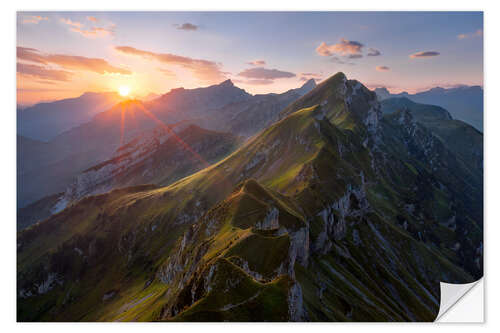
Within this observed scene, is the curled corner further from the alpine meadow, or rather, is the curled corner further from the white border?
the alpine meadow

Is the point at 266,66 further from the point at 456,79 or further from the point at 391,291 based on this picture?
the point at 391,291

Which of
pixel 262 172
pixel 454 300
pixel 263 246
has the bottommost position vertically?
pixel 454 300

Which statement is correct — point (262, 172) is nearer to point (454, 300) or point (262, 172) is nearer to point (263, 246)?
point (263, 246)
